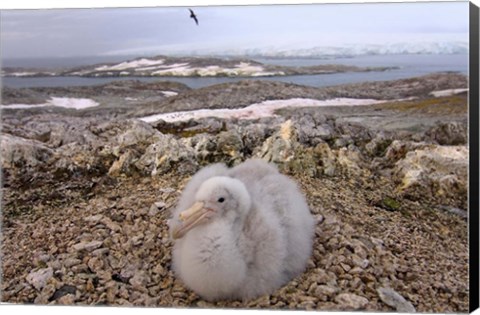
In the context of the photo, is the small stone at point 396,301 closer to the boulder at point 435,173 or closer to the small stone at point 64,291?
the boulder at point 435,173

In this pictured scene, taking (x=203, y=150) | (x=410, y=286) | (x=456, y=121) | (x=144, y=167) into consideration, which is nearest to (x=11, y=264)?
(x=144, y=167)

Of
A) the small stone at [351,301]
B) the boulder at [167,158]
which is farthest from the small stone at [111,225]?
the small stone at [351,301]

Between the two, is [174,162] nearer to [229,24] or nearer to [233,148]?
[233,148]

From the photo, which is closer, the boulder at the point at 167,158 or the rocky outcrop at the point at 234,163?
the rocky outcrop at the point at 234,163

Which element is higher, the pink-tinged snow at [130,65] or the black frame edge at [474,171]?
the pink-tinged snow at [130,65]

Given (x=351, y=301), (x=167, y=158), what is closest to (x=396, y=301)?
(x=351, y=301)

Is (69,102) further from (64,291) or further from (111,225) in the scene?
(64,291)

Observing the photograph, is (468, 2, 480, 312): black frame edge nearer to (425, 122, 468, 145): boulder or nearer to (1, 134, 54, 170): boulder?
(425, 122, 468, 145): boulder
